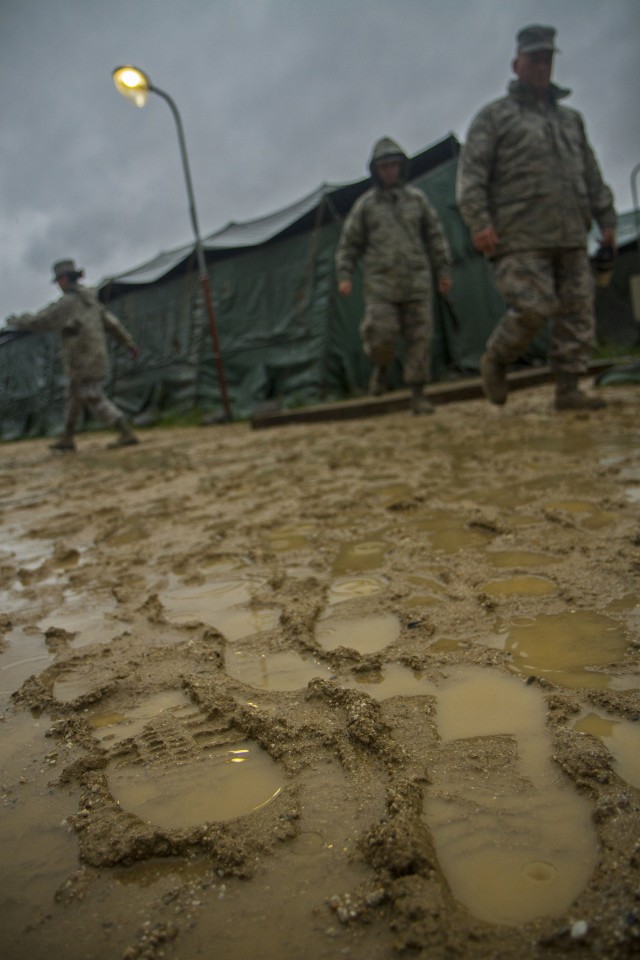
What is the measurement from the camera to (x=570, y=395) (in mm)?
3320

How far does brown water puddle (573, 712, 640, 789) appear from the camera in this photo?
0.64 m

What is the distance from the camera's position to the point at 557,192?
10.2ft

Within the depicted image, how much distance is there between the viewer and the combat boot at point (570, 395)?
3277 mm

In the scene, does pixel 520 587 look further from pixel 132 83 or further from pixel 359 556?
pixel 132 83

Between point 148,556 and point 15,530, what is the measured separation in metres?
0.92

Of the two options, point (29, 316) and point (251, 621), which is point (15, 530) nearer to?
point (251, 621)

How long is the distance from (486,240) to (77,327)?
4179 millimetres

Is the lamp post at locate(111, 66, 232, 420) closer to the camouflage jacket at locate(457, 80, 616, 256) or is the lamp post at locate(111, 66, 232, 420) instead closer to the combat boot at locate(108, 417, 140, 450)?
the combat boot at locate(108, 417, 140, 450)

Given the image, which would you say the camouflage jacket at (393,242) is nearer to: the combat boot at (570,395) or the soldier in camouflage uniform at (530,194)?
the soldier in camouflage uniform at (530,194)

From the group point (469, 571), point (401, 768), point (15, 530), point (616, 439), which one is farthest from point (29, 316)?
point (401, 768)

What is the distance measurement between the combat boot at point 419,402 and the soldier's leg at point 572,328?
1.22m

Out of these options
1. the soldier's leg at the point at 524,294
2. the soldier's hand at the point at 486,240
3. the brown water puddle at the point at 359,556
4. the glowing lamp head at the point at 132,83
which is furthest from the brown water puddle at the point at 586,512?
the glowing lamp head at the point at 132,83

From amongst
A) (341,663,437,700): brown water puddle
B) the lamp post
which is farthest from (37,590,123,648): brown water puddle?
the lamp post

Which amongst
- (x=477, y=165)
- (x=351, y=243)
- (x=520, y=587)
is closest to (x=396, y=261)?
(x=351, y=243)
